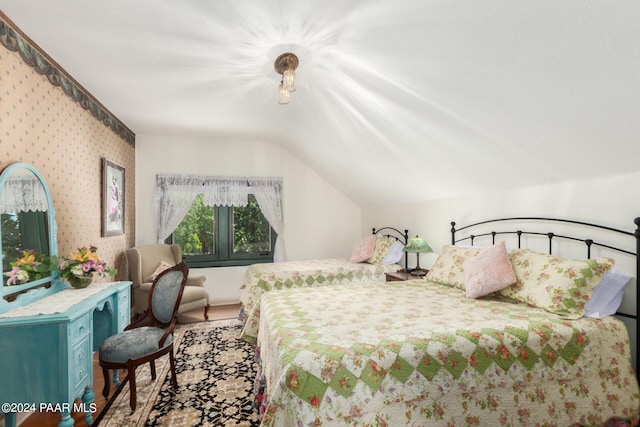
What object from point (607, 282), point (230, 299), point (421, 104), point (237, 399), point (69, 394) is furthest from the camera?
point (230, 299)

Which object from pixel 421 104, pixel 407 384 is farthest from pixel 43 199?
pixel 421 104

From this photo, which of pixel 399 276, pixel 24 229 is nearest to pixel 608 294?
pixel 399 276

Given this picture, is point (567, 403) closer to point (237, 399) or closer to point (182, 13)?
point (237, 399)

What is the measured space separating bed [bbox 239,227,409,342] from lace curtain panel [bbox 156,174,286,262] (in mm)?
1242

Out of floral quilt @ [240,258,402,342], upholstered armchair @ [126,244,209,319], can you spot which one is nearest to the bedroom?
upholstered armchair @ [126,244,209,319]

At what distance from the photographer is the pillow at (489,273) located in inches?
97.4

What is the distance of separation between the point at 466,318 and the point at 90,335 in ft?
8.26

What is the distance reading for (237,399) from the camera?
8.04ft

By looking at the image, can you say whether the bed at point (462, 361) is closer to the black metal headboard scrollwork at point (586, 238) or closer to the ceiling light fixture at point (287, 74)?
the black metal headboard scrollwork at point (586, 238)

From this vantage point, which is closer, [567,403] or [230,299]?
[567,403]

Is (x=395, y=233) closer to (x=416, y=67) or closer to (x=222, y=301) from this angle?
(x=222, y=301)

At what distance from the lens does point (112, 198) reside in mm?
4051

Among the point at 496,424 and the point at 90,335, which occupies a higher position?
the point at 90,335

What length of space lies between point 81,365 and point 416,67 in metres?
2.97
